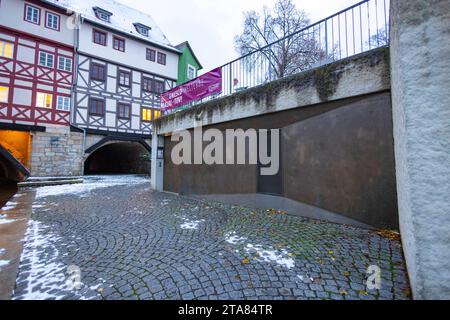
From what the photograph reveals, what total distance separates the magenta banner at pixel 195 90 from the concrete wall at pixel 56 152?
963 cm

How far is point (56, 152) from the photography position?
47.3 feet

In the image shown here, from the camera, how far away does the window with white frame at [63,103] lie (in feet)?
48.6

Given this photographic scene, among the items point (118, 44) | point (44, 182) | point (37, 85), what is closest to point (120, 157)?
point (37, 85)

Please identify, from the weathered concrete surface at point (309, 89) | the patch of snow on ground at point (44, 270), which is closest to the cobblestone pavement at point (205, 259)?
the patch of snow on ground at point (44, 270)

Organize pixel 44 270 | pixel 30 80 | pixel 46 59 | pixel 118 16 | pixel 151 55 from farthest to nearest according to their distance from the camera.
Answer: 1. pixel 118 16
2. pixel 151 55
3. pixel 46 59
4. pixel 30 80
5. pixel 44 270

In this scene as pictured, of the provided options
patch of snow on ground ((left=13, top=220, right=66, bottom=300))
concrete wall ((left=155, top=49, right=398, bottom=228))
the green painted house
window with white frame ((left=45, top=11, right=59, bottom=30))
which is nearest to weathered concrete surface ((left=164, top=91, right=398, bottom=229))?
concrete wall ((left=155, top=49, right=398, bottom=228))

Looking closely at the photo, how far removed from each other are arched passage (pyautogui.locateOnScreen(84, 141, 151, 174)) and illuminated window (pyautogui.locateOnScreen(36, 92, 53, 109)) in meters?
5.14

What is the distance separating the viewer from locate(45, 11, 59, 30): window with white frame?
48.0 feet

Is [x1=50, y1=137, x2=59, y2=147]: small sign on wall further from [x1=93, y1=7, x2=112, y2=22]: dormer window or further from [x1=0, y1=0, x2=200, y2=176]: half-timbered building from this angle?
[x1=93, y1=7, x2=112, y2=22]: dormer window

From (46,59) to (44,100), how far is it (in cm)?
282

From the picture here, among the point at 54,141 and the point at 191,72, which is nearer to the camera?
the point at 54,141

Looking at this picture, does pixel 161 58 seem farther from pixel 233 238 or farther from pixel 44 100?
pixel 233 238

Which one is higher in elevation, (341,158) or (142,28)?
(142,28)
